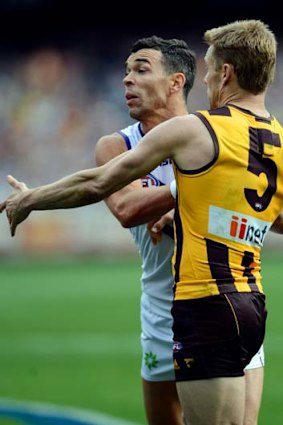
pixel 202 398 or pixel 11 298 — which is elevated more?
pixel 202 398

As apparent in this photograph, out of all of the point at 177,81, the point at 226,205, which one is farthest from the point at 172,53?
the point at 226,205

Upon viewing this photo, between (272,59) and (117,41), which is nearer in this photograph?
(272,59)

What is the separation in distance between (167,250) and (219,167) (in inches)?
62.3

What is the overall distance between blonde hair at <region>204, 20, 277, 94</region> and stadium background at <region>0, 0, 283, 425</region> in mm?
5090

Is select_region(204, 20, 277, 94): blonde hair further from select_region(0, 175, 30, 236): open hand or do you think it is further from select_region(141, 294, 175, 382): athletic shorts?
select_region(141, 294, 175, 382): athletic shorts

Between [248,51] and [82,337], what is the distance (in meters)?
9.77

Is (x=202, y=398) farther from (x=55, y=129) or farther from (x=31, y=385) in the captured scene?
(x=55, y=129)

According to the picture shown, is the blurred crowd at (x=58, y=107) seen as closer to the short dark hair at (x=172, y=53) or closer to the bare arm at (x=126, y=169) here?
the short dark hair at (x=172, y=53)

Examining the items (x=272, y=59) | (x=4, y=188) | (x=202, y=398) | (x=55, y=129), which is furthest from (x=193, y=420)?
(x=55, y=129)

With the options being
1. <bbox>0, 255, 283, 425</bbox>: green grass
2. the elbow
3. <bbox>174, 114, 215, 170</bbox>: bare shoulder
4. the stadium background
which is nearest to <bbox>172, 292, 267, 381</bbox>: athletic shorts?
<bbox>174, 114, 215, 170</bbox>: bare shoulder

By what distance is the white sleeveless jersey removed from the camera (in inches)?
228

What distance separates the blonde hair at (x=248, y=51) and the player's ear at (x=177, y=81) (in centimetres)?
143

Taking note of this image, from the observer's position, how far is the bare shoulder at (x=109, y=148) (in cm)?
573

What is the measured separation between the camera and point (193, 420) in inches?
171
